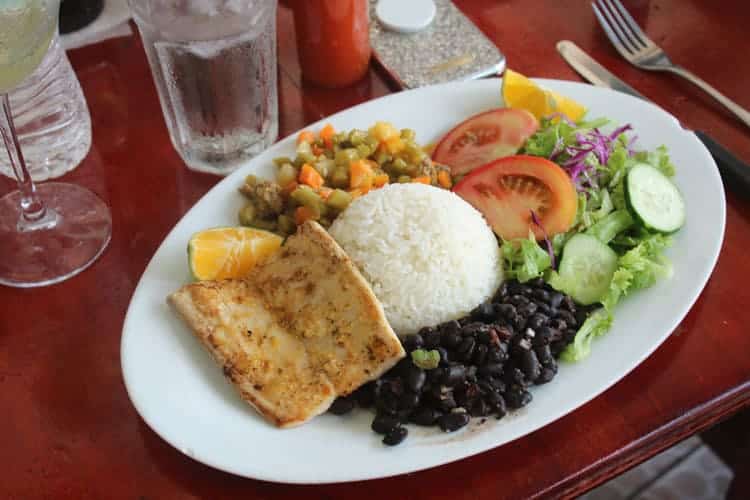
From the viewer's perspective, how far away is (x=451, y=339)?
128 cm

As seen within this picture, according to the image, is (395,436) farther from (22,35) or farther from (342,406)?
(22,35)

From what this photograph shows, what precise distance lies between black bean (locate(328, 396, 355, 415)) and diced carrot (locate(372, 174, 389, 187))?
0.54 meters

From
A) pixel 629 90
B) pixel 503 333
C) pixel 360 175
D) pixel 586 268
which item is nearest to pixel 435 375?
pixel 503 333

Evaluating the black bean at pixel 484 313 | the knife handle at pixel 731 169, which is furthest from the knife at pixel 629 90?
the black bean at pixel 484 313

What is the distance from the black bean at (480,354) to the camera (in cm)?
126

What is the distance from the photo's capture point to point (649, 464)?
2.36 meters

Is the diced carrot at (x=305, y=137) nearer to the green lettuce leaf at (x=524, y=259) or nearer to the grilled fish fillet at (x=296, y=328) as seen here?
the grilled fish fillet at (x=296, y=328)

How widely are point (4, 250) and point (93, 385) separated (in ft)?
1.40

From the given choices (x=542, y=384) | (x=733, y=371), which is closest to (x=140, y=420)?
(x=542, y=384)

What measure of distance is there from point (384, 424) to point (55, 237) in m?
0.85

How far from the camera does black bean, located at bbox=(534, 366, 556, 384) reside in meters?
1.25

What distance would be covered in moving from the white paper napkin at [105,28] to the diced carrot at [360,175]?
915 mm

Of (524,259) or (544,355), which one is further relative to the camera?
(524,259)

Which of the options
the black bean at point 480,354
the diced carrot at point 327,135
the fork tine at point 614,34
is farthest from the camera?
the fork tine at point 614,34
